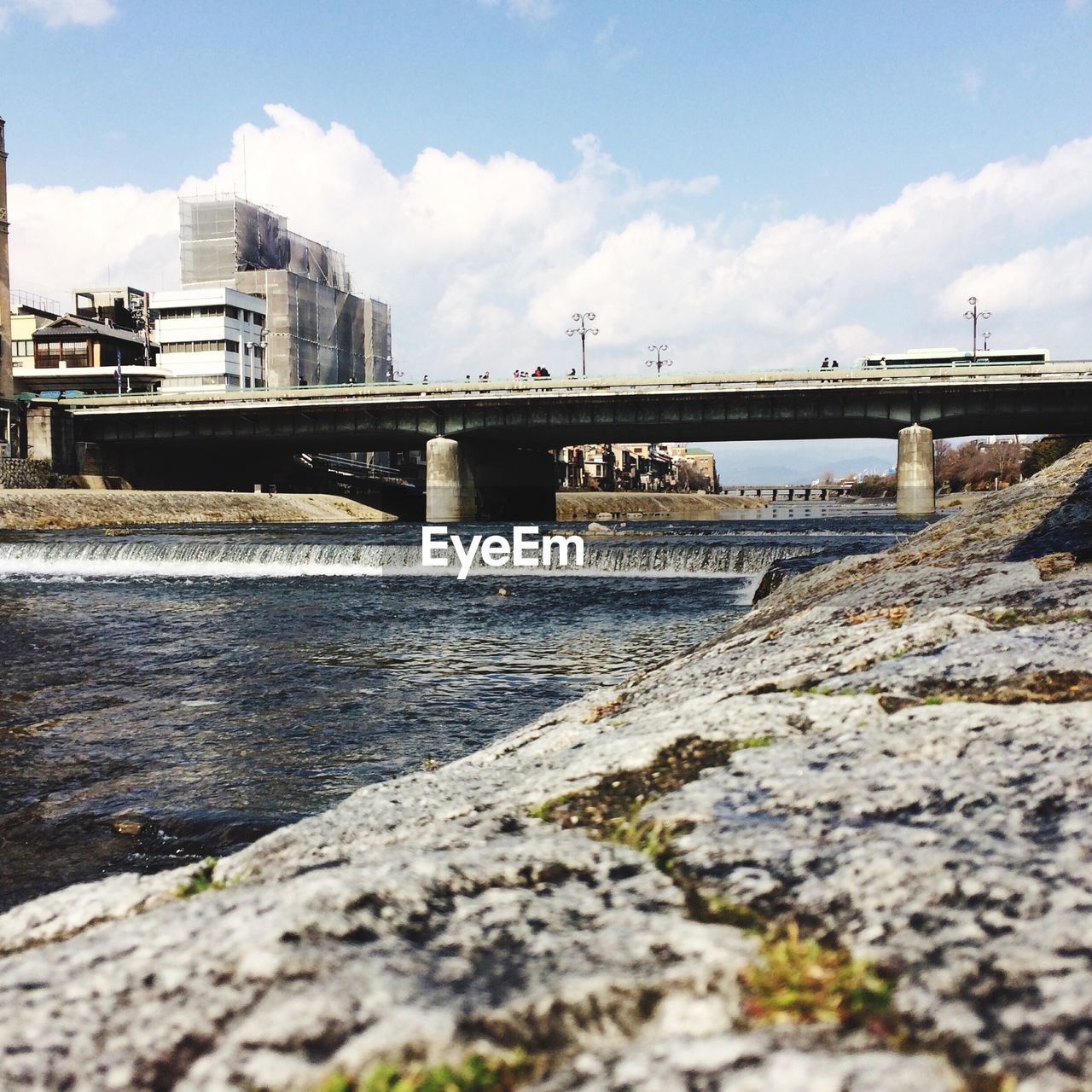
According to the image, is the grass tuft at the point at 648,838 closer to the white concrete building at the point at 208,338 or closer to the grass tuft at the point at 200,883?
the grass tuft at the point at 200,883

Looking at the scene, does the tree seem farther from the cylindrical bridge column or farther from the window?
the window

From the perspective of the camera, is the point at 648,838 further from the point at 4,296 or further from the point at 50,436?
the point at 4,296

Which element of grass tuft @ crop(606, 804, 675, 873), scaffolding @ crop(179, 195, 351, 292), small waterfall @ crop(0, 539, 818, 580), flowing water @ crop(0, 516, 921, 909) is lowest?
flowing water @ crop(0, 516, 921, 909)

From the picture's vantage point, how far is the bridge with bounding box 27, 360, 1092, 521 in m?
58.2

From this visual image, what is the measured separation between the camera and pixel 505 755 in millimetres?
4980

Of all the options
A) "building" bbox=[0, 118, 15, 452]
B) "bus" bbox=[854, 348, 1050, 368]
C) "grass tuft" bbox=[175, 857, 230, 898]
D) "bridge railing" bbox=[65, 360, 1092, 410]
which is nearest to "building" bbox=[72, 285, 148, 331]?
"building" bbox=[0, 118, 15, 452]

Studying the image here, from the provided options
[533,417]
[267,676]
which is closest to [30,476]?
[533,417]

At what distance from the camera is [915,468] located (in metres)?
60.7

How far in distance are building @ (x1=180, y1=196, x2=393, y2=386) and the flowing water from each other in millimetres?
89402

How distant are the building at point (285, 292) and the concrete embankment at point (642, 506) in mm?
35081

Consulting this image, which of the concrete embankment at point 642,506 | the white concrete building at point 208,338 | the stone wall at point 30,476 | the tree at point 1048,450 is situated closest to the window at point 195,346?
the white concrete building at point 208,338

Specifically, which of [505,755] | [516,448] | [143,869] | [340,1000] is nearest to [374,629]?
[143,869]

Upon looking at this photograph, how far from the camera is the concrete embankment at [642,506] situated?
4058 inches

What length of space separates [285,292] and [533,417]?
211ft
